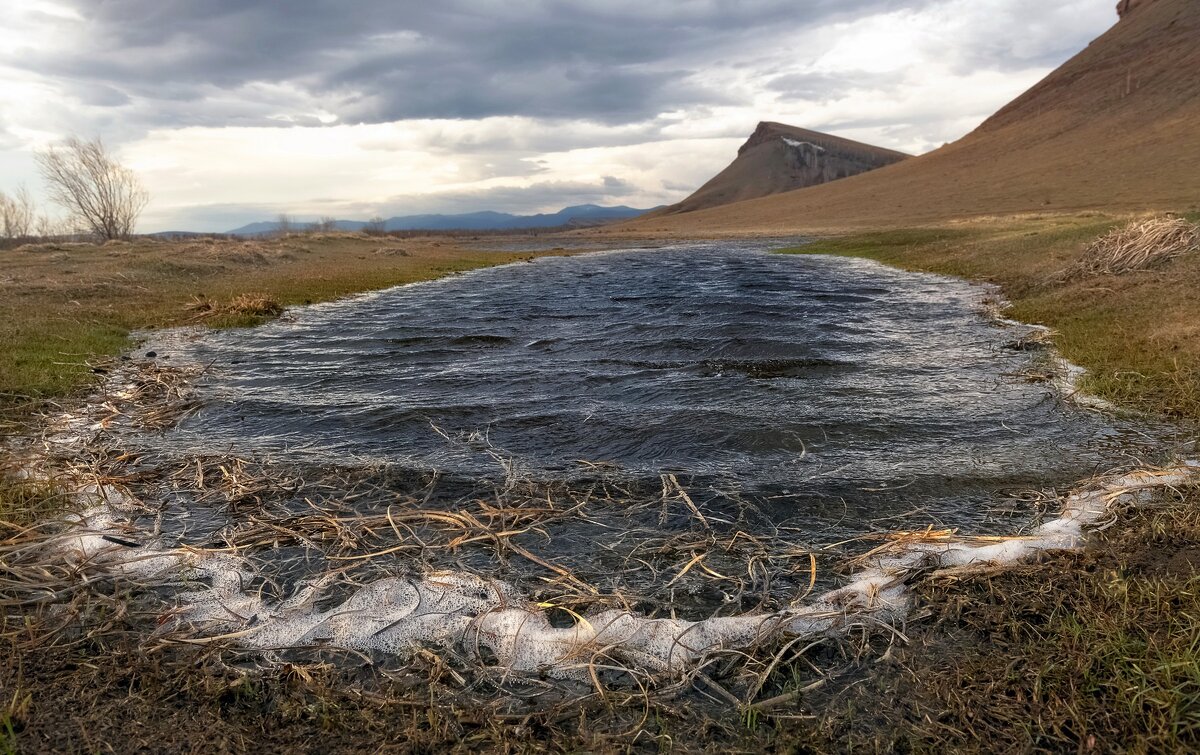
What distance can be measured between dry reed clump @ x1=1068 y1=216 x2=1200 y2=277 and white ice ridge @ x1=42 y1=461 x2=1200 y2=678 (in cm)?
1626

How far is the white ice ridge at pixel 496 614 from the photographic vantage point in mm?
4871

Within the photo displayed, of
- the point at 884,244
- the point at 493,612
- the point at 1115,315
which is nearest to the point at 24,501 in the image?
the point at 493,612

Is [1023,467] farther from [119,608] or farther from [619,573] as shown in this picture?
[119,608]

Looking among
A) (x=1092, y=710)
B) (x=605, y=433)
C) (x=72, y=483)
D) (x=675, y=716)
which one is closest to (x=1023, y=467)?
(x=1092, y=710)

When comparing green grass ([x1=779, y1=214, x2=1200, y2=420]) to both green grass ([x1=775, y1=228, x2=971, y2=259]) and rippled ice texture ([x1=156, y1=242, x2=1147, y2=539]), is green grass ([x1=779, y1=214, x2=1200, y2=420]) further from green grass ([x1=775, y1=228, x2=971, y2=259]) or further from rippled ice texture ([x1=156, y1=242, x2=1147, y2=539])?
green grass ([x1=775, y1=228, x2=971, y2=259])

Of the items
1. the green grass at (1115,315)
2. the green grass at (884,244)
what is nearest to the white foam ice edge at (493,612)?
the green grass at (1115,315)

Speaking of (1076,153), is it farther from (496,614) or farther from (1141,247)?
(496,614)

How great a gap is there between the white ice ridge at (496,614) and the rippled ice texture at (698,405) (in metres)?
0.89

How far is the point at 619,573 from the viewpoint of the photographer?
5906 mm

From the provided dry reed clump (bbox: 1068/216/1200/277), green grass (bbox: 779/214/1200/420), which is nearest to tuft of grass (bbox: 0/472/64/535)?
green grass (bbox: 779/214/1200/420)

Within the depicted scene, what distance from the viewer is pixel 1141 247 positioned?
1859cm

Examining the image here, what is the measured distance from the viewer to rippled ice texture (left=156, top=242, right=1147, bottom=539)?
26.5 ft

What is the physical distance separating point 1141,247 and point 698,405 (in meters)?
15.9

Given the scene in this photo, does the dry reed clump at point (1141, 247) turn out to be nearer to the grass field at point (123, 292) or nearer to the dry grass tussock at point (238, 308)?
the grass field at point (123, 292)
